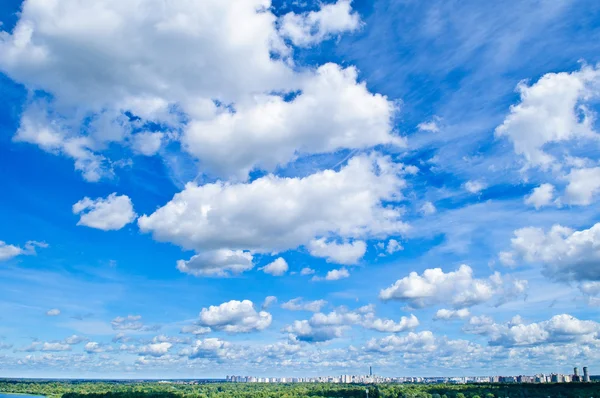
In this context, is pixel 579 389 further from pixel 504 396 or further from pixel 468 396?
pixel 468 396

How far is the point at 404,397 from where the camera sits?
199m

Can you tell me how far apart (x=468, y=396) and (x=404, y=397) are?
24.9m

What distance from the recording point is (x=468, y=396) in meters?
195

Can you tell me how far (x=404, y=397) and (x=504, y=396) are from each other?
3802 cm

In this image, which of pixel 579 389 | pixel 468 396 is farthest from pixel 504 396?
pixel 579 389

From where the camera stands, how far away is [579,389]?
19512 centimetres

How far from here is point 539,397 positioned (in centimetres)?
19362

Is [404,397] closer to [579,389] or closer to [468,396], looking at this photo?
[468,396]

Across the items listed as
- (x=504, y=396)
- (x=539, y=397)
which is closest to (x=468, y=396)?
(x=504, y=396)

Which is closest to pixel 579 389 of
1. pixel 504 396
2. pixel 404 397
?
pixel 504 396

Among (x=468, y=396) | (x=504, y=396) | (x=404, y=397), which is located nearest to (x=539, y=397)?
(x=504, y=396)

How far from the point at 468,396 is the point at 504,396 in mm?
13281

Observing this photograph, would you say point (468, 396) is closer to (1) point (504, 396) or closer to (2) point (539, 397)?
(1) point (504, 396)

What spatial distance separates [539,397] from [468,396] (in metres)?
27.6
